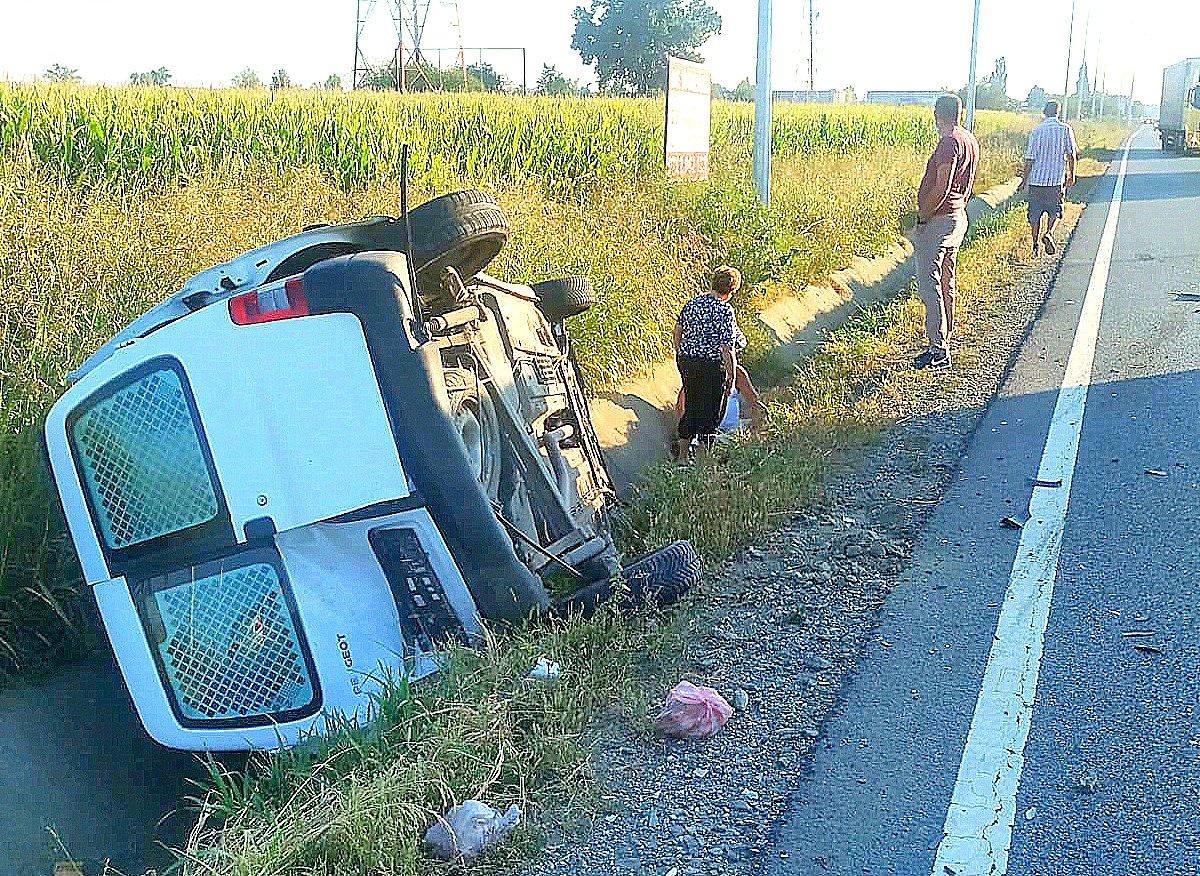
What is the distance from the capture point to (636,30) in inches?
2403

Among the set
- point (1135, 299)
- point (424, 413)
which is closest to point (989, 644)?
point (424, 413)

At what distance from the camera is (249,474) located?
12.2ft

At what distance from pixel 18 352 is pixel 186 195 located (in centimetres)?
245

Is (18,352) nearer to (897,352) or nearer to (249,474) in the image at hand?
(249,474)

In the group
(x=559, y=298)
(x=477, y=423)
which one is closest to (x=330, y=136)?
(x=559, y=298)

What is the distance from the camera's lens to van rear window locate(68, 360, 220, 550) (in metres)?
3.81

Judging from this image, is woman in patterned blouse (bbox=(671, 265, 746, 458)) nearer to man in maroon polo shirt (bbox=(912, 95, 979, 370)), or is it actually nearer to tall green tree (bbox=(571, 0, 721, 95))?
man in maroon polo shirt (bbox=(912, 95, 979, 370))

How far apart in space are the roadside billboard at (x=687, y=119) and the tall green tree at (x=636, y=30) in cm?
4977

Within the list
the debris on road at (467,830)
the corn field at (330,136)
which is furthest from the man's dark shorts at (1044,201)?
the debris on road at (467,830)

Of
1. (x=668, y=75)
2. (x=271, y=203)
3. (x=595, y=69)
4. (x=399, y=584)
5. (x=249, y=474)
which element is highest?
(x=595, y=69)

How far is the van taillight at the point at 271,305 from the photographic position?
150 inches

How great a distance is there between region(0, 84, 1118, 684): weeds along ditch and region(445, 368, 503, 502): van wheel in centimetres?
164

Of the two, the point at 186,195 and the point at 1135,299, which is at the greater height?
the point at 186,195

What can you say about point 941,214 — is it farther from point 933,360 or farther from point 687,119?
point 687,119
